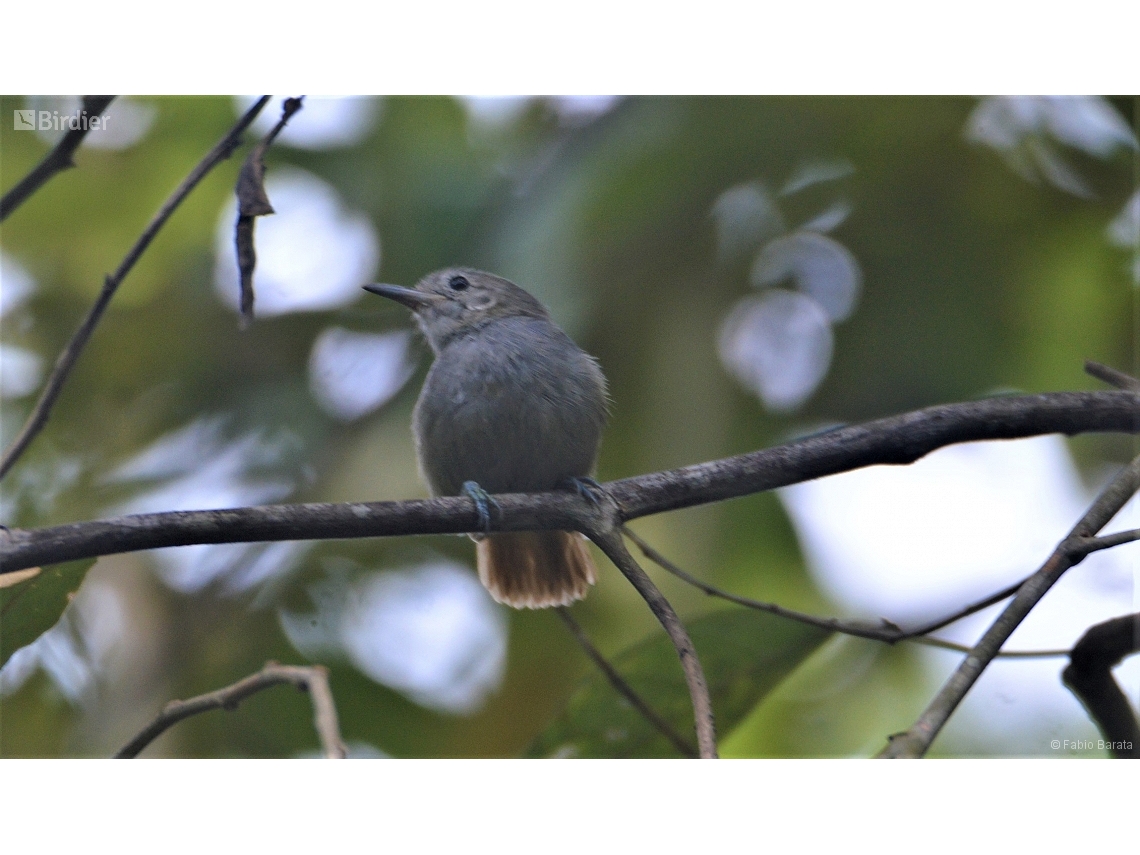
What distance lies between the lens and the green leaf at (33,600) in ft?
6.96

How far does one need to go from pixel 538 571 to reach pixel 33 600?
1140mm

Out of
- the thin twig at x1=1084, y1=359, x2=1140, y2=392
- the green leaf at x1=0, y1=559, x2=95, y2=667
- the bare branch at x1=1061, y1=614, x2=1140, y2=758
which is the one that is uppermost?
the thin twig at x1=1084, y1=359, x2=1140, y2=392

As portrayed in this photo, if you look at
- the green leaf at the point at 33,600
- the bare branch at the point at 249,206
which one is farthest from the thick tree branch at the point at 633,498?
the bare branch at the point at 249,206

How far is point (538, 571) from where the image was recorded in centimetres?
267

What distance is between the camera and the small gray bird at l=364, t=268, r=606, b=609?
2.54m

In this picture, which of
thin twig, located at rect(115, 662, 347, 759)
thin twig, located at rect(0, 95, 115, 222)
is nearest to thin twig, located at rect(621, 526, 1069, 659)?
thin twig, located at rect(115, 662, 347, 759)

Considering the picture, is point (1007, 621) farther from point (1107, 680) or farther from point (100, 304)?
point (100, 304)

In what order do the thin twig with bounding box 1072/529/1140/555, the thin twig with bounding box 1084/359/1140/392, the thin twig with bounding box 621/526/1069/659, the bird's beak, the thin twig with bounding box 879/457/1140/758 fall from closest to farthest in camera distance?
the thin twig with bounding box 879/457/1140/758 → the thin twig with bounding box 1072/529/1140/555 → the thin twig with bounding box 621/526/1069/659 → the thin twig with bounding box 1084/359/1140/392 → the bird's beak

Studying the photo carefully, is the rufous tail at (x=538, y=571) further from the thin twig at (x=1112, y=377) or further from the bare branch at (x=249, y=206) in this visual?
the thin twig at (x=1112, y=377)

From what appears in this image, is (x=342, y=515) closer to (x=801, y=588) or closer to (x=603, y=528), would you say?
(x=603, y=528)

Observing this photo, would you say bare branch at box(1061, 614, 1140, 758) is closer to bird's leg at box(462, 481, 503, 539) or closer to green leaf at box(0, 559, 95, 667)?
bird's leg at box(462, 481, 503, 539)

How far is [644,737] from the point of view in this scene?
2566 millimetres

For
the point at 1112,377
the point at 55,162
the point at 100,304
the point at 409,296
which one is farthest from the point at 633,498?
the point at 55,162

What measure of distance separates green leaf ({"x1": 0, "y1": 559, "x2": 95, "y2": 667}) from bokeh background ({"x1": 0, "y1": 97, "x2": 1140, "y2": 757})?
20 cm
